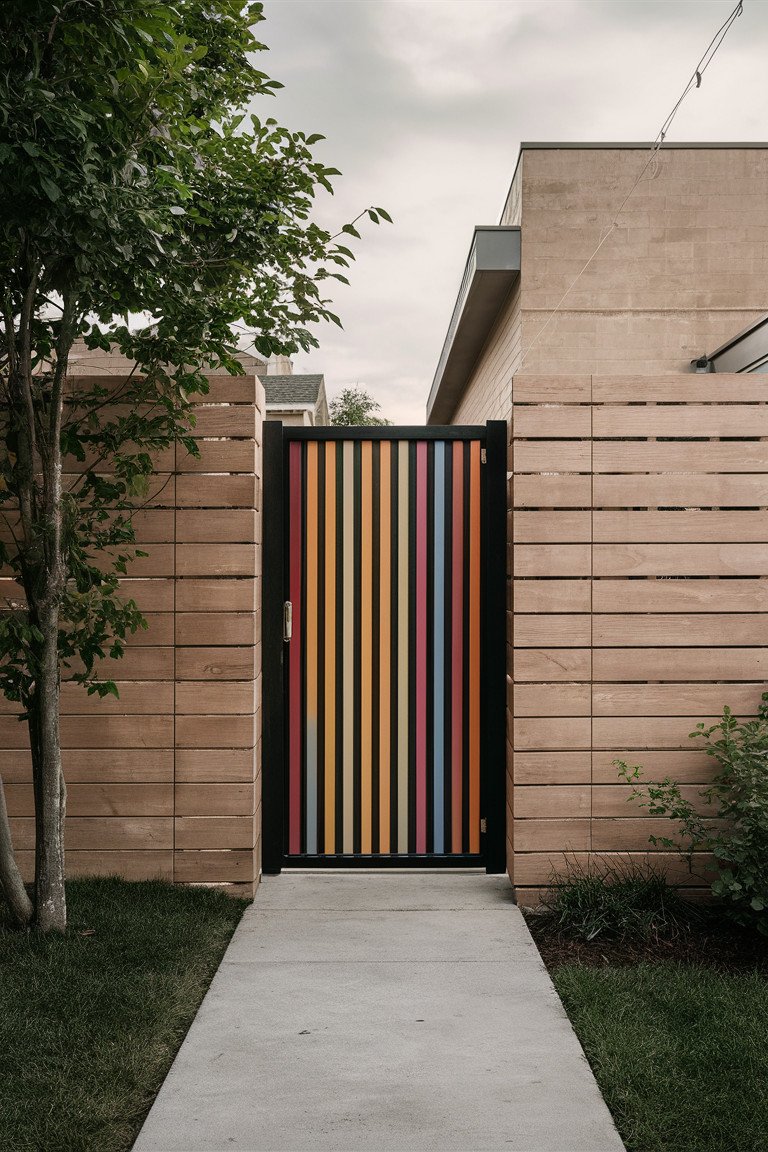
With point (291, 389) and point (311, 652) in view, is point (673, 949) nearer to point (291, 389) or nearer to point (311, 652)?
point (311, 652)

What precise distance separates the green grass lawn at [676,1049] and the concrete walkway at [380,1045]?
8 cm

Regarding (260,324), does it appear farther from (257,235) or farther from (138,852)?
(138,852)

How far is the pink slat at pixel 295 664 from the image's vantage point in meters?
4.46

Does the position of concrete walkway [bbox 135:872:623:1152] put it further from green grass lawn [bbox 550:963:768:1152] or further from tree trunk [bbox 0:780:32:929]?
tree trunk [bbox 0:780:32:929]

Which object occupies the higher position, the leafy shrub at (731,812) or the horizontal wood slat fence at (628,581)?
the horizontal wood slat fence at (628,581)

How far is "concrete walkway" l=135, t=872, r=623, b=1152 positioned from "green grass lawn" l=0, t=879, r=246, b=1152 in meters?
0.09

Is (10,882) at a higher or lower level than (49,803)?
lower

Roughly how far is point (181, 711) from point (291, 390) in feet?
56.9

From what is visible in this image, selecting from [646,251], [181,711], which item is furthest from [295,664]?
[646,251]

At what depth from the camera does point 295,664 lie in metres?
4.48

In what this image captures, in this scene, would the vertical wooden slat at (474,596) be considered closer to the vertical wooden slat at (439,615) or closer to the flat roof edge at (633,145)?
the vertical wooden slat at (439,615)

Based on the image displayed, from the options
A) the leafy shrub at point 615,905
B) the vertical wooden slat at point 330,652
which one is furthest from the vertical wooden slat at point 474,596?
the leafy shrub at point 615,905

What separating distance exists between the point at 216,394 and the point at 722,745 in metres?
2.75

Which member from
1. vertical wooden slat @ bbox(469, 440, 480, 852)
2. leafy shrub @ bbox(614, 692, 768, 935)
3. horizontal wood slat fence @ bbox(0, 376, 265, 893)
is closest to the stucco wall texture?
vertical wooden slat @ bbox(469, 440, 480, 852)
